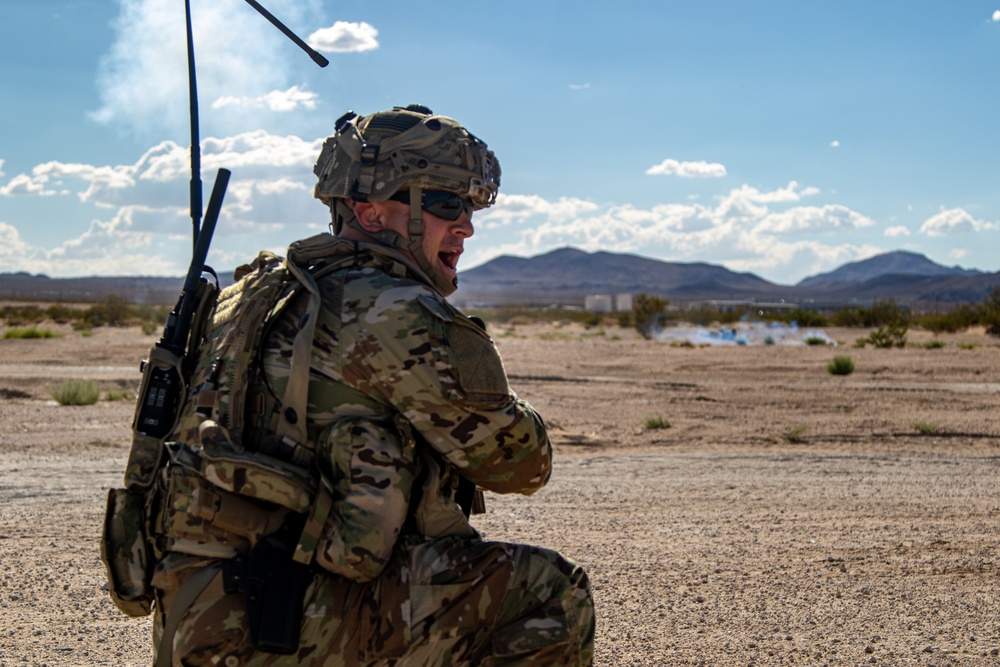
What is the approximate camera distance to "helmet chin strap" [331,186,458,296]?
3.13 meters

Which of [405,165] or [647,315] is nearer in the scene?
[405,165]

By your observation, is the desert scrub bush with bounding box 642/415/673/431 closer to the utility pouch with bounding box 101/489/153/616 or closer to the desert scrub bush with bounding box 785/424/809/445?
the desert scrub bush with bounding box 785/424/809/445

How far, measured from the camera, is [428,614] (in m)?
2.86

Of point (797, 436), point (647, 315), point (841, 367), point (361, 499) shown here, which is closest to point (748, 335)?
point (647, 315)

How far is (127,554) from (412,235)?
1236 mm

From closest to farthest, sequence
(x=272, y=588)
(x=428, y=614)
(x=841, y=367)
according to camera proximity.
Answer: (x=272, y=588), (x=428, y=614), (x=841, y=367)

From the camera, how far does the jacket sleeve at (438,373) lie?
9.19ft

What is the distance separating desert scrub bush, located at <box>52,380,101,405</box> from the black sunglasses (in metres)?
15.2

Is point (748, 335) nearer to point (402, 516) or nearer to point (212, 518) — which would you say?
point (402, 516)

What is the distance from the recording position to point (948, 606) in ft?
18.2

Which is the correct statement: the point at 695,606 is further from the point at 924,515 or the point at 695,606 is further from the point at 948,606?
the point at 924,515

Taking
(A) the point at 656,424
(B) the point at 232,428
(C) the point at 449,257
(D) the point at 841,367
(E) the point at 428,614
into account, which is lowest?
(A) the point at 656,424

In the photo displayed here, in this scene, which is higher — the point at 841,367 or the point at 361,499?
the point at 361,499

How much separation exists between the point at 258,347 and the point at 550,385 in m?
18.2
